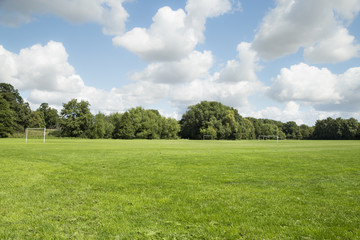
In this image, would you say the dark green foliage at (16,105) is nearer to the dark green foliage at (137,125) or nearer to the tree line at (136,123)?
the tree line at (136,123)

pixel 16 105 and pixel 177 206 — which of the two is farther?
pixel 16 105

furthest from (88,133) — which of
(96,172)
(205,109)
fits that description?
(96,172)

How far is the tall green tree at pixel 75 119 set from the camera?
99506mm

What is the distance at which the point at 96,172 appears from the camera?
14859mm

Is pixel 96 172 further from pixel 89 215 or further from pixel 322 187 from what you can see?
pixel 322 187

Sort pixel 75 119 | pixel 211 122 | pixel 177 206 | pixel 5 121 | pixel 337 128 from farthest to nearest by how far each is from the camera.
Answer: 1. pixel 337 128
2. pixel 211 122
3. pixel 75 119
4. pixel 5 121
5. pixel 177 206

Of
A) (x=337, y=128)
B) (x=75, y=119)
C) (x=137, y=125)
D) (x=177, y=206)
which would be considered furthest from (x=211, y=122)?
(x=177, y=206)

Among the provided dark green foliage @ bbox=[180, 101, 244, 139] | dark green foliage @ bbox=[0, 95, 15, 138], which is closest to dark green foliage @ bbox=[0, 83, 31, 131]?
dark green foliage @ bbox=[0, 95, 15, 138]

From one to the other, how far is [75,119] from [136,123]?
25.8m

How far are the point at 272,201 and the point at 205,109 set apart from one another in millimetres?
123703

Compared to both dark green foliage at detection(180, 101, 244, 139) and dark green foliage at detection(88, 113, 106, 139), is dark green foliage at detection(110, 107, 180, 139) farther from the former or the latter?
dark green foliage at detection(180, 101, 244, 139)

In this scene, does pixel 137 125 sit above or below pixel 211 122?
below

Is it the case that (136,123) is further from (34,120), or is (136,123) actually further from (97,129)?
(34,120)

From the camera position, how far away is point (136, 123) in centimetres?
10838
